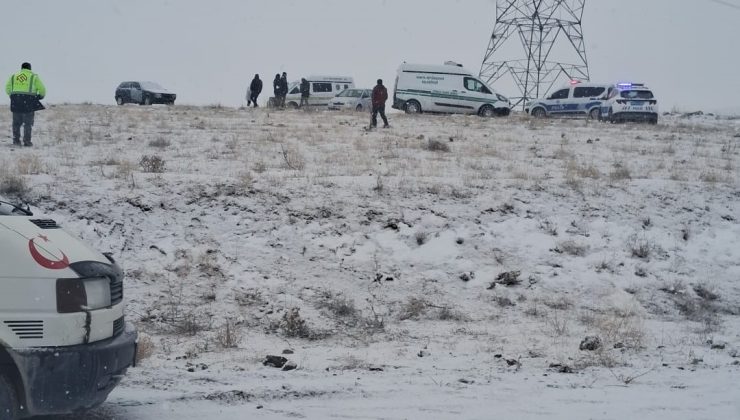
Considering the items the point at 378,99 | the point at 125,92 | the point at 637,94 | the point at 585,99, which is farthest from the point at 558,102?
the point at 125,92

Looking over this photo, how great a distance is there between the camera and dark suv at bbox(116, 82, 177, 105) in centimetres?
3547

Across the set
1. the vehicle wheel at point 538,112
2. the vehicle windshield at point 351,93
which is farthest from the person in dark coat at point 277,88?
the vehicle wheel at point 538,112

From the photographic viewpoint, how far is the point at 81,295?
4.05 m

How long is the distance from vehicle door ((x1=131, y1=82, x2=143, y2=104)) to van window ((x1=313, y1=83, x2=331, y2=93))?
8.91 m

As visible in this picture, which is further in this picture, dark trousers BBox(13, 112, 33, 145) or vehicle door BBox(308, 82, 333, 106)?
vehicle door BBox(308, 82, 333, 106)

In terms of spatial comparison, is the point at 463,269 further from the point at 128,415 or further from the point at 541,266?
the point at 128,415

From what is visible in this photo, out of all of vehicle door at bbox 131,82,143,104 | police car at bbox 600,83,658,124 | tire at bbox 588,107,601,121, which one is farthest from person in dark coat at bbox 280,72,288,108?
police car at bbox 600,83,658,124

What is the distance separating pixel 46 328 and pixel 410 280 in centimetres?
533

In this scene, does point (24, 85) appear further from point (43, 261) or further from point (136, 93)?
point (136, 93)

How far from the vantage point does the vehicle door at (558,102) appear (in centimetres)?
2969

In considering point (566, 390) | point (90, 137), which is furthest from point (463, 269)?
point (90, 137)

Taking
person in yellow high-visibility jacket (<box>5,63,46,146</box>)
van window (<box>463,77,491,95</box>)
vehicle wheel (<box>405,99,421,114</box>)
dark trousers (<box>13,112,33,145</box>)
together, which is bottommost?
dark trousers (<box>13,112,33,145</box>)

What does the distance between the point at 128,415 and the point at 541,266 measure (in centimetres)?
588

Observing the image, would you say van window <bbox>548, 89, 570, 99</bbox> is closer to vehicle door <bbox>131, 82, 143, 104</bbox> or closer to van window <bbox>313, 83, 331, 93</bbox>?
van window <bbox>313, 83, 331, 93</bbox>
